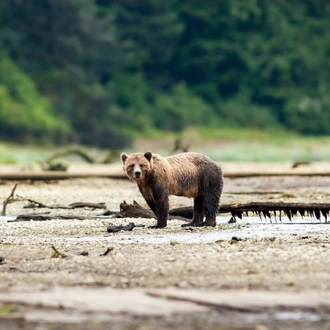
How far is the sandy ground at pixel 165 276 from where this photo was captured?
20.2ft

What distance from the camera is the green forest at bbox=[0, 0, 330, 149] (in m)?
47.8

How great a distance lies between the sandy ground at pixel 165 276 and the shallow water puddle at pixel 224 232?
0.03 ft

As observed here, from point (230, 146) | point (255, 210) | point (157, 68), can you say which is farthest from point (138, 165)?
point (157, 68)

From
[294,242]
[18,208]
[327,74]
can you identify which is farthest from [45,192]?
[327,74]

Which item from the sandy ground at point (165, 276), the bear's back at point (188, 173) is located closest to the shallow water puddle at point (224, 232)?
the sandy ground at point (165, 276)

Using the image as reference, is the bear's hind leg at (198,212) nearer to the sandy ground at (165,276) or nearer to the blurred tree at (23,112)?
the sandy ground at (165,276)

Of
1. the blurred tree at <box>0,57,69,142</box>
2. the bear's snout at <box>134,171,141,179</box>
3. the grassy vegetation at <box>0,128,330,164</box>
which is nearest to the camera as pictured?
the bear's snout at <box>134,171,141,179</box>

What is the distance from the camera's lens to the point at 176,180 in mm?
11398

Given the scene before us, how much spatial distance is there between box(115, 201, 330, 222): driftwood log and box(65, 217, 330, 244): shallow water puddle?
0.40 ft

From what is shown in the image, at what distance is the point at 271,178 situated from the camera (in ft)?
69.9

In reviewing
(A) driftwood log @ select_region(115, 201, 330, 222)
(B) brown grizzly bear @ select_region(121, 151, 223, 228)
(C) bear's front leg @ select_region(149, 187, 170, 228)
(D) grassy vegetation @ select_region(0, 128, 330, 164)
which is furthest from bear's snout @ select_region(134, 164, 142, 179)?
(D) grassy vegetation @ select_region(0, 128, 330, 164)

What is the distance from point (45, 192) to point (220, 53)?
40.5 metres

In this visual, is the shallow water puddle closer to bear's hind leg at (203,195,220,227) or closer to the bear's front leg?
bear's hind leg at (203,195,220,227)

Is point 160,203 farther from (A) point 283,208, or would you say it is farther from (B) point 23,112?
(B) point 23,112
